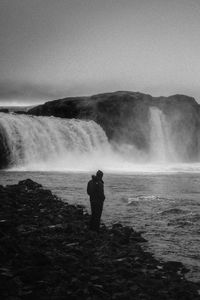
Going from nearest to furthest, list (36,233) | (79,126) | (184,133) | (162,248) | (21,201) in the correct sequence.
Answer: (36,233)
(162,248)
(21,201)
(79,126)
(184,133)

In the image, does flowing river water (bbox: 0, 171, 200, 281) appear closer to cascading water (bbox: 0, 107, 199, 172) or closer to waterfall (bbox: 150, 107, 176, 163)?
cascading water (bbox: 0, 107, 199, 172)

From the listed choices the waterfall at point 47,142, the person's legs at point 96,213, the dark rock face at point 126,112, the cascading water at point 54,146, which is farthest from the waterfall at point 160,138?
the person's legs at point 96,213

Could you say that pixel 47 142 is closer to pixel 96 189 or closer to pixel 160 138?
pixel 160 138

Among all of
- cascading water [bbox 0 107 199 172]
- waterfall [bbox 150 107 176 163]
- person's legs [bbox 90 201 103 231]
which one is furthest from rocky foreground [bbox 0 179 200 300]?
waterfall [bbox 150 107 176 163]

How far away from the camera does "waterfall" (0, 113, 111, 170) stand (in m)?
43.6

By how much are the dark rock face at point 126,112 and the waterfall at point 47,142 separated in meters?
12.1

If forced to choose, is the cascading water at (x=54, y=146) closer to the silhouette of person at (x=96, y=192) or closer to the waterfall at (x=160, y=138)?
the waterfall at (x=160, y=138)

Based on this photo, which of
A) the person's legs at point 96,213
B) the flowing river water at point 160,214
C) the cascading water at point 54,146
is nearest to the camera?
the flowing river water at point 160,214

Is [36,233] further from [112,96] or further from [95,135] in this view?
[112,96]

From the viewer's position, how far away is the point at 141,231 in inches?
509

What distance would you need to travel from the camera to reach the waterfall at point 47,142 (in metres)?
43.6

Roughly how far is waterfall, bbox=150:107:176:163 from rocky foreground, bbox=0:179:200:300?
5766 centimetres

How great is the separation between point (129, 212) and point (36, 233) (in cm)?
664

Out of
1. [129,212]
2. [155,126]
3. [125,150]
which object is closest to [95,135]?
[125,150]
